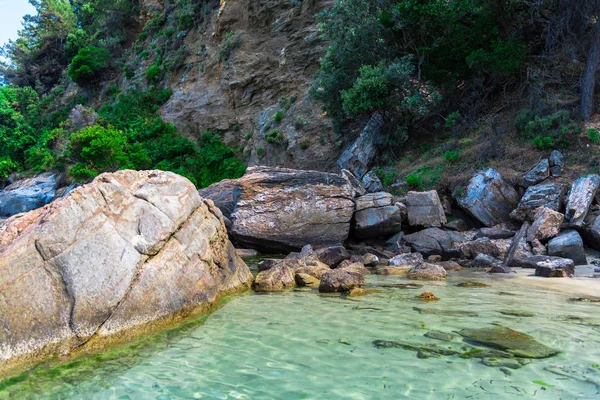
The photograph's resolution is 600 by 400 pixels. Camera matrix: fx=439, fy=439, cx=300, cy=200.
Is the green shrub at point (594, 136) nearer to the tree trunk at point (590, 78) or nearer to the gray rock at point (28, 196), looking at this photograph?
the tree trunk at point (590, 78)

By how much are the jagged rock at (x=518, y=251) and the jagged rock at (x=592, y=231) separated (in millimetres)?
1258

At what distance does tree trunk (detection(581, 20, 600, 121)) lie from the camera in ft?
48.0

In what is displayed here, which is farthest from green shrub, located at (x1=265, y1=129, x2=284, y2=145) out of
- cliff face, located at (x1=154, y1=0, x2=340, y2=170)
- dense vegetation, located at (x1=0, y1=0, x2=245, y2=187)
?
dense vegetation, located at (x1=0, y1=0, x2=245, y2=187)

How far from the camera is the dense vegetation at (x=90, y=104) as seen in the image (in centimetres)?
2897

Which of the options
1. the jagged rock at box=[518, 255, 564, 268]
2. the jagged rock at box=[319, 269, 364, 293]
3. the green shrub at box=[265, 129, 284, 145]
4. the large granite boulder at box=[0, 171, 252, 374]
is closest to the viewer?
the large granite boulder at box=[0, 171, 252, 374]

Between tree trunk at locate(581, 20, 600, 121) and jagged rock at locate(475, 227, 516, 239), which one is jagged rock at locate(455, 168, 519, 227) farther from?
tree trunk at locate(581, 20, 600, 121)

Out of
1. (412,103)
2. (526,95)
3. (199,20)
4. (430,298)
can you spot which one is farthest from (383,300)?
(199,20)

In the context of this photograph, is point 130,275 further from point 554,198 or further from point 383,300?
point 554,198

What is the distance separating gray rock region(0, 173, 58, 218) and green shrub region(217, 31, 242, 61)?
15.4m

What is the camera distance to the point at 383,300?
657 cm

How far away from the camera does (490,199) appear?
13047 mm

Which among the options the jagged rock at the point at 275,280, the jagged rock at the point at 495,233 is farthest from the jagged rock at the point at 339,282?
the jagged rock at the point at 495,233

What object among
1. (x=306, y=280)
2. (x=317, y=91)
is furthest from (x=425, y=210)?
(x=317, y=91)

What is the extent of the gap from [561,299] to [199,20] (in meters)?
36.0
